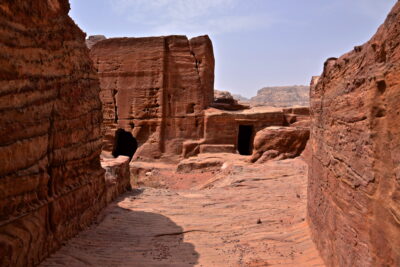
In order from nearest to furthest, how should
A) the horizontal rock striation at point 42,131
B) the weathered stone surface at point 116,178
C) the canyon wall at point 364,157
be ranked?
the canyon wall at point 364,157, the horizontal rock striation at point 42,131, the weathered stone surface at point 116,178

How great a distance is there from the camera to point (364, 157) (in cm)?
236

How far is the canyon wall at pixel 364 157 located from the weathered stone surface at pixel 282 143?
713cm

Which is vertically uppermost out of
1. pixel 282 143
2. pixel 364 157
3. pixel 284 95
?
pixel 284 95

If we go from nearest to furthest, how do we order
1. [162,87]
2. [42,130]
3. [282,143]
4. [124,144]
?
[42,130] < [282,143] < [162,87] < [124,144]

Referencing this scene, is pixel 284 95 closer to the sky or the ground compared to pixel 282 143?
closer to the sky

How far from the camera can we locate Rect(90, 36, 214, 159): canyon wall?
14.9 metres

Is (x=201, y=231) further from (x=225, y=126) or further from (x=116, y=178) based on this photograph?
(x=225, y=126)

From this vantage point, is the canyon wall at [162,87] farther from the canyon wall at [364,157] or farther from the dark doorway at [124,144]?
the canyon wall at [364,157]

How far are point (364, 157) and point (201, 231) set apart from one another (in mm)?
2989

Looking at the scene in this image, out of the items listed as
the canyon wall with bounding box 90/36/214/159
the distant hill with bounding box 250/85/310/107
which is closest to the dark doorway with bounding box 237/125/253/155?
the canyon wall with bounding box 90/36/214/159

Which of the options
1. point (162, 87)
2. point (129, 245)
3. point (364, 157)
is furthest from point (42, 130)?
point (162, 87)

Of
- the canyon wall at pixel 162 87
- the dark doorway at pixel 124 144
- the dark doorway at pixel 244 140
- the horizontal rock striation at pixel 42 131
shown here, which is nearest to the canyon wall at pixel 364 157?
the horizontal rock striation at pixel 42 131

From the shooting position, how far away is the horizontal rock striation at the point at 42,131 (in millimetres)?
2969

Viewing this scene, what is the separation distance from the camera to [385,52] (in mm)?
2174
